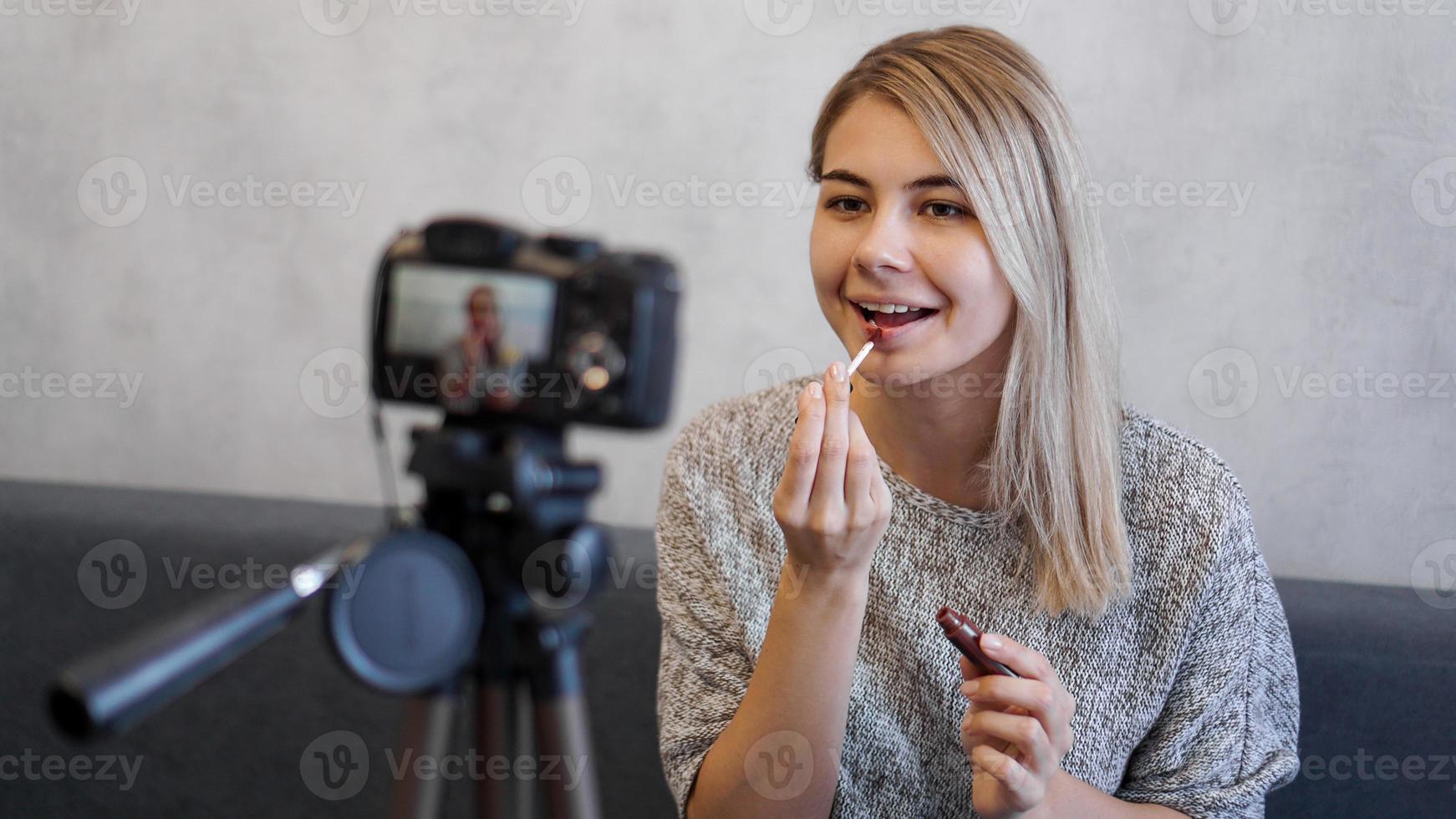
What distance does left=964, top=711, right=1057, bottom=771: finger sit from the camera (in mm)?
828

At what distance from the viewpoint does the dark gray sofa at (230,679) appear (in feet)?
4.49

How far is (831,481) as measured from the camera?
0.80 metres

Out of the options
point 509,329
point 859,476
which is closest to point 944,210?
point 859,476

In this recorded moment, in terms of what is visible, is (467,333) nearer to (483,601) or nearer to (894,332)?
(483,601)

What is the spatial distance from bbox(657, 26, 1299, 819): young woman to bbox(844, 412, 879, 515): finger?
102 mm

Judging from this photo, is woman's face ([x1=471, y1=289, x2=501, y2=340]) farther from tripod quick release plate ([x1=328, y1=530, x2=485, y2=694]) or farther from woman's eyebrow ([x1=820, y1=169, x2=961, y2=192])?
woman's eyebrow ([x1=820, y1=169, x2=961, y2=192])

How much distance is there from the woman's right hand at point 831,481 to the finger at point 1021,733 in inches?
5.9

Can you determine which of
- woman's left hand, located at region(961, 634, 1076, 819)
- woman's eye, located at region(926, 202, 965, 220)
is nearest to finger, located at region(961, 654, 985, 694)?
woman's left hand, located at region(961, 634, 1076, 819)

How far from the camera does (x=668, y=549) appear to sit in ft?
3.65

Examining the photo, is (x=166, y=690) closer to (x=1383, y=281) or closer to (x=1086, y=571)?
(x=1086, y=571)

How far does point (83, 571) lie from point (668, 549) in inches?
31.0

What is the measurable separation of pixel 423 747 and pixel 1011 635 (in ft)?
2.19

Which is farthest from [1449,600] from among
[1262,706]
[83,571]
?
[83,571]

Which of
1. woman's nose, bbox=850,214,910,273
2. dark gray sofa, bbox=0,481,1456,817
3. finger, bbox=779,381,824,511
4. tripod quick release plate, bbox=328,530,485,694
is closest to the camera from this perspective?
tripod quick release plate, bbox=328,530,485,694
